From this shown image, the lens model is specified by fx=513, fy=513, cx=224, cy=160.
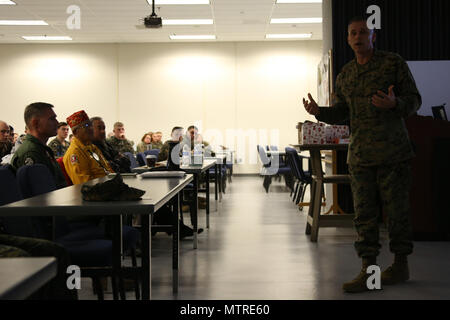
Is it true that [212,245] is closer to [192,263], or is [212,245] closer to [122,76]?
[192,263]

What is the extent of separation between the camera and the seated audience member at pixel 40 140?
283cm

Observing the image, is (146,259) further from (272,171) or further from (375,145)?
(272,171)

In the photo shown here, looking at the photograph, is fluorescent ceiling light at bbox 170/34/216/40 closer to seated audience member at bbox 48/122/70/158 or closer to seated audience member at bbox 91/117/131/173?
seated audience member at bbox 48/122/70/158

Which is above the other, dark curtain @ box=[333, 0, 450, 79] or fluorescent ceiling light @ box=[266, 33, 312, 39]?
fluorescent ceiling light @ box=[266, 33, 312, 39]

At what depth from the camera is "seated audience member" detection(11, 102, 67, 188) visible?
283 cm

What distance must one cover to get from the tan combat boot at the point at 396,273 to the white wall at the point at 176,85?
35.8 ft

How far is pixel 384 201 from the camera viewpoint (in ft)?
10.1

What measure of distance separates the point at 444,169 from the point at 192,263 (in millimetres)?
2438

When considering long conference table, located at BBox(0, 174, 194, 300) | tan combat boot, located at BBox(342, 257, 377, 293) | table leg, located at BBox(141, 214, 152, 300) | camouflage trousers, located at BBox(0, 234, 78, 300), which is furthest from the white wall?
camouflage trousers, located at BBox(0, 234, 78, 300)

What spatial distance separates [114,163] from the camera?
15.3 feet

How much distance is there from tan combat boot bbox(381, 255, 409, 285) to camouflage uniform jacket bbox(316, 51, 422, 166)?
25.6 inches

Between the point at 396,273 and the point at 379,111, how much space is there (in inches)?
39.4

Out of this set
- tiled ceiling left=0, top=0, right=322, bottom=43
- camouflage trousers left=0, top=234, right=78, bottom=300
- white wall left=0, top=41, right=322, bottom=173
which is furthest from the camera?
white wall left=0, top=41, right=322, bottom=173
